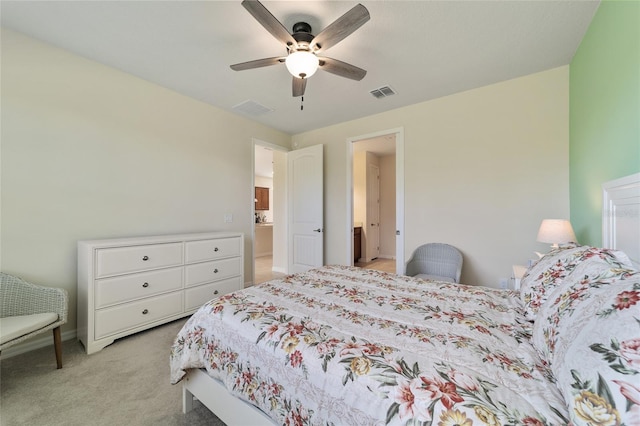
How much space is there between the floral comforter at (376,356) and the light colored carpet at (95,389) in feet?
1.14

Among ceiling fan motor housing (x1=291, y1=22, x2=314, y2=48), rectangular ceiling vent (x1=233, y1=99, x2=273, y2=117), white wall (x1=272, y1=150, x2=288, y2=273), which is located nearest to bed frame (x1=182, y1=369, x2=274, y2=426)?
ceiling fan motor housing (x1=291, y1=22, x2=314, y2=48)

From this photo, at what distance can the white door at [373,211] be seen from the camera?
6.03 meters

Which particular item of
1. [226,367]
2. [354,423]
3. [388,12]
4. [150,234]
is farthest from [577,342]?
[150,234]

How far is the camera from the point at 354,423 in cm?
81

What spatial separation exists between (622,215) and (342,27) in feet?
6.46

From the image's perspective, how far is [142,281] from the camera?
2.35m

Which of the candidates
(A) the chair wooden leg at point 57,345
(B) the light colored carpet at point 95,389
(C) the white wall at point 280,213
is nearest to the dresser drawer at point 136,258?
(A) the chair wooden leg at point 57,345

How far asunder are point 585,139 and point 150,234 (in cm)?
425

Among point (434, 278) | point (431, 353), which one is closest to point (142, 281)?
point (431, 353)

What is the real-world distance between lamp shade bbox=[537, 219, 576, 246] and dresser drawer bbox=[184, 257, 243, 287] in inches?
Answer: 124

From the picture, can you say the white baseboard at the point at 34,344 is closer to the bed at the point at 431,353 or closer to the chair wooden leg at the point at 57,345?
the chair wooden leg at the point at 57,345

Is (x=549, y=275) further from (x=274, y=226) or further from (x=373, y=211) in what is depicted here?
(x=373, y=211)

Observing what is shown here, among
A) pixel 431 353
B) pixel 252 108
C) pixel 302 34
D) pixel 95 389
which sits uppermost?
pixel 252 108

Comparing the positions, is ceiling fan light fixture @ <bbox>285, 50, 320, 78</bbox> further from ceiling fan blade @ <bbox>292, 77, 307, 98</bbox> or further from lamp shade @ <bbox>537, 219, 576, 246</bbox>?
lamp shade @ <bbox>537, 219, 576, 246</bbox>
